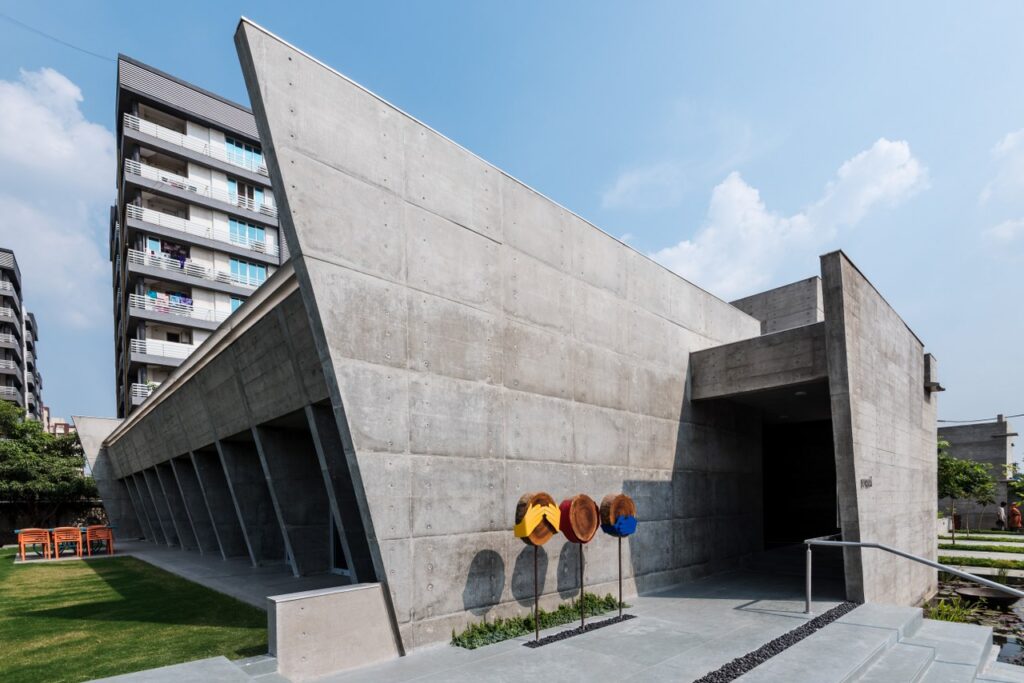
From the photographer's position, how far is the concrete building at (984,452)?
37.9m

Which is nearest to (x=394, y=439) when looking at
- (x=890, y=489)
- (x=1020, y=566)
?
(x=890, y=489)

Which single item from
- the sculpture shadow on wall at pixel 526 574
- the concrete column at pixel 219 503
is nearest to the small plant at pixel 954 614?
the sculpture shadow on wall at pixel 526 574

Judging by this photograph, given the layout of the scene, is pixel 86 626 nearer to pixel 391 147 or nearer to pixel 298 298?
pixel 298 298

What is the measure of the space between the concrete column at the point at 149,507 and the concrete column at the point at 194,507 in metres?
8.00

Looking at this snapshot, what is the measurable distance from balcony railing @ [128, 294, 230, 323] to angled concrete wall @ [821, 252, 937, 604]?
35.8 m

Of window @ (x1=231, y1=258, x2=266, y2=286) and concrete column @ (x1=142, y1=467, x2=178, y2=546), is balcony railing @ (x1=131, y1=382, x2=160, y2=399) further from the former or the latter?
concrete column @ (x1=142, y1=467, x2=178, y2=546)

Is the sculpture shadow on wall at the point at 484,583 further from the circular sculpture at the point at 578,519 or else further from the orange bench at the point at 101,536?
the orange bench at the point at 101,536

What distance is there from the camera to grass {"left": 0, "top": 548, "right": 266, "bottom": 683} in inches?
277

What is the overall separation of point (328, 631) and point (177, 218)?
117ft

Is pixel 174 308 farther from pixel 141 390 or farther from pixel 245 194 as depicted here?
pixel 245 194

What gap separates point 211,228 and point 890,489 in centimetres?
3835

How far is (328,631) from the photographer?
6.67m

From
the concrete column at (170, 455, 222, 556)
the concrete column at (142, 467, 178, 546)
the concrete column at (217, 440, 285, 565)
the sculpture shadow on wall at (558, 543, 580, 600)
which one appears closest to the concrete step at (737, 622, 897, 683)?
the sculpture shadow on wall at (558, 543, 580, 600)

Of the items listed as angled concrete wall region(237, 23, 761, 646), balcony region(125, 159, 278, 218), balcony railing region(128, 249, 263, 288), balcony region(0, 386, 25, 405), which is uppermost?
balcony region(125, 159, 278, 218)
